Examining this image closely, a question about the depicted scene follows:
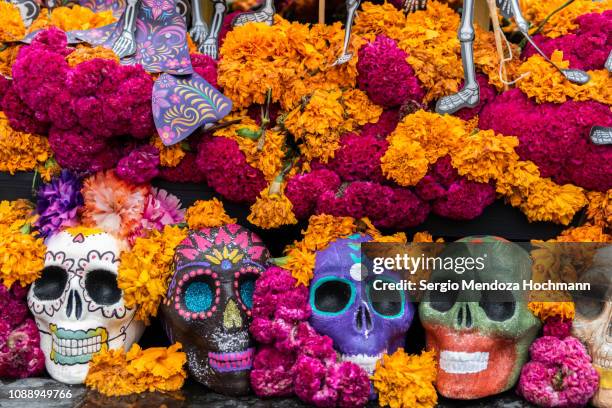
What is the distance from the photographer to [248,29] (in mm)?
2691

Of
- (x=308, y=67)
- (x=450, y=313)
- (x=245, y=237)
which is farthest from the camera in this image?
(x=308, y=67)

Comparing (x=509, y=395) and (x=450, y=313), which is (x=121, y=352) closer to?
(x=450, y=313)

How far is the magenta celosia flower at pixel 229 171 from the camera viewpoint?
250 cm

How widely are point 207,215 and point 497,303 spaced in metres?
1.08

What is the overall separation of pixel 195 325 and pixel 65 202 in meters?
0.72

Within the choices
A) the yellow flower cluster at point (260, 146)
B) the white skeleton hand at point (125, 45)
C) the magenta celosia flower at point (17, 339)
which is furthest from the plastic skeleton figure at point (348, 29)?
the magenta celosia flower at point (17, 339)

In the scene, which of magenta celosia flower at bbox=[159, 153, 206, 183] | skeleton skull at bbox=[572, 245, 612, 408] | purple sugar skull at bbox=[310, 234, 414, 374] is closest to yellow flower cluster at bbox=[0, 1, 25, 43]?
magenta celosia flower at bbox=[159, 153, 206, 183]

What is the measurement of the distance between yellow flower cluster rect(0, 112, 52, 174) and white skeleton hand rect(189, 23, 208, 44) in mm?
749

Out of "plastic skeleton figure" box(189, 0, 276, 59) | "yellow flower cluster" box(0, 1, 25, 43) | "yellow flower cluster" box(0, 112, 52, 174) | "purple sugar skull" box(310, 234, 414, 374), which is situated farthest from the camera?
"plastic skeleton figure" box(189, 0, 276, 59)

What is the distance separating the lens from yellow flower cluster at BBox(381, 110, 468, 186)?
7.83 feet

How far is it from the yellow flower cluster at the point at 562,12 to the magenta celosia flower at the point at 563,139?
16.7 inches

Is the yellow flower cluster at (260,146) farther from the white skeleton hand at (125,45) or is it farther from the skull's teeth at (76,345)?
the skull's teeth at (76,345)

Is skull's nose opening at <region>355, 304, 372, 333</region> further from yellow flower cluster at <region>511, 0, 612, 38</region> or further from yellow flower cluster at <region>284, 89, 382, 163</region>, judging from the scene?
yellow flower cluster at <region>511, 0, 612, 38</region>

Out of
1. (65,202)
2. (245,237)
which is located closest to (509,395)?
(245,237)
